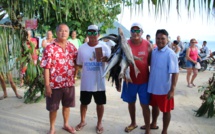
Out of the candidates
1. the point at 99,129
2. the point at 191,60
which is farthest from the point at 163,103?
the point at 191,60

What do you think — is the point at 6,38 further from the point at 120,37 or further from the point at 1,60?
the point at 120,37

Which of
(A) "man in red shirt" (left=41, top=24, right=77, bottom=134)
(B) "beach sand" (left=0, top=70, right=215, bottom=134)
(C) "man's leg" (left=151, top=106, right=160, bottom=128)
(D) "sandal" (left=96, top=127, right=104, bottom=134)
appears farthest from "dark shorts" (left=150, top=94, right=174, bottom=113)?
(A) "man in red shirt" (left=41, top=24, right=77, bottom=134)

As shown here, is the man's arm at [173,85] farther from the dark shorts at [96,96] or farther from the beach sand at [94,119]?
the dark shorts at [96,96]

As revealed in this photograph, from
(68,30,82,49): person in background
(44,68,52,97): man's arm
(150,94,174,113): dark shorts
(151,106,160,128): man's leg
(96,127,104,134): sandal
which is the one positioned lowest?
(96,127,104,134): sandal

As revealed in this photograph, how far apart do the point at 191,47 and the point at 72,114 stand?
472cm

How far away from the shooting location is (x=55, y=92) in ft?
11.1

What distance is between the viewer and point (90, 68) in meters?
3.50

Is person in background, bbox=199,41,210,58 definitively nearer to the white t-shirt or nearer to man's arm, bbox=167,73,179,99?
man's arm, bbox=167,73,179,99

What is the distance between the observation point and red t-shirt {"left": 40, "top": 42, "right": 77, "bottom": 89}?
3.24 m

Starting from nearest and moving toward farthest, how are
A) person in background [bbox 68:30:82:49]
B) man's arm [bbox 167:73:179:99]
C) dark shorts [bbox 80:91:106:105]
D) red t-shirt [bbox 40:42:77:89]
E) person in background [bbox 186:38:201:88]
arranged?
man's arm [bbox 167:73:179:99]
red t-shirt [bbox 40:42:77:89]
dark shorts [bbox 80:91:106:105]
person in background [bbox 68:30:82:49]
person in background [bbox 186:38:201:88]

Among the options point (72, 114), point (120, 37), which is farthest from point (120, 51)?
point (72, 114)

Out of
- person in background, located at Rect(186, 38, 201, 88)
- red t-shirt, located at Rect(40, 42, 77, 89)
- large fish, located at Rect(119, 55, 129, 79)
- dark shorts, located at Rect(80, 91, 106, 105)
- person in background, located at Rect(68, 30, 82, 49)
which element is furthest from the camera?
person in background, located at Rect(186, 38, 201, 88)

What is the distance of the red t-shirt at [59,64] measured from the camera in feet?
10.6

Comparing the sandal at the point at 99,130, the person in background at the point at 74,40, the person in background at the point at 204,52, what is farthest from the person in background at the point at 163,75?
the person in background at the point at 204,52
